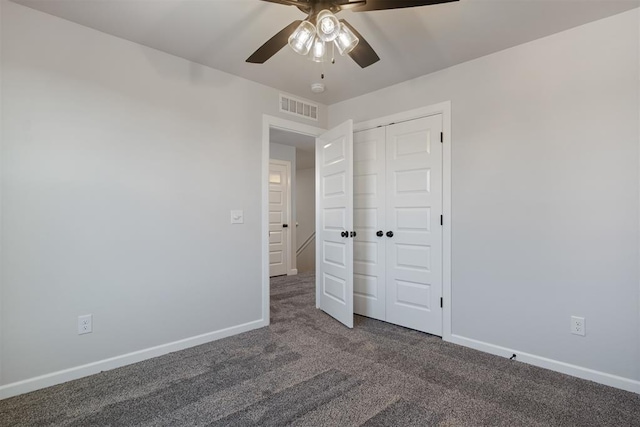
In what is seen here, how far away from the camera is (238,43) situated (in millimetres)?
2438

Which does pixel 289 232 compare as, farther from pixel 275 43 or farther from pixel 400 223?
pixel 275 43

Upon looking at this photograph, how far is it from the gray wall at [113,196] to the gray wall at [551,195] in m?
2.04

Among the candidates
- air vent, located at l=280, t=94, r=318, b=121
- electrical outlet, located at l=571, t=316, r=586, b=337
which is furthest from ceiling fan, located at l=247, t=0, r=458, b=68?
electrical outlet, located at l=571, t=316, r=586, b=337

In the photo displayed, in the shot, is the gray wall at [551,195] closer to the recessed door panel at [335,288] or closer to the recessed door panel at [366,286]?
the recessed door panel at [366,286]

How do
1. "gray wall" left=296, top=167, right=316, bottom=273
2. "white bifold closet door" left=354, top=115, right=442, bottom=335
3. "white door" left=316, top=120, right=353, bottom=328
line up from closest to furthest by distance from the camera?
"white bifold closet door" left=354, top=115, right=442, bottom=335 → "white door" left=316, top=120, right=353, bottom=328 → "gray wall" left=296, top=167, right=316, bottom=273

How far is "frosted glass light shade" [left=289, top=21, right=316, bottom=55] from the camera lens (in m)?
1.59

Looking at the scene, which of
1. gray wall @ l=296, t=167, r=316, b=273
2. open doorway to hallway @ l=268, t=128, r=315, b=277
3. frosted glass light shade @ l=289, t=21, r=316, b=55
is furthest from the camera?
gray wall @ l=296, t=167, r=316, b=273

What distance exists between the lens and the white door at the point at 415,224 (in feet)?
9.56

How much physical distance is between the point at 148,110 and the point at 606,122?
3335mm

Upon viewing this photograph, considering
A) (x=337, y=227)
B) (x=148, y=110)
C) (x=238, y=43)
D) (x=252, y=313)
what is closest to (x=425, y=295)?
(x=337, y=227)

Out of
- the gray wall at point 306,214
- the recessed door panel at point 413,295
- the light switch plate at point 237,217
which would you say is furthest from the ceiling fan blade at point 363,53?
the gray wall at point 306,214

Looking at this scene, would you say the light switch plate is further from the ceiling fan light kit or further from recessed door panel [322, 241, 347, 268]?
the ceiling fan light kit

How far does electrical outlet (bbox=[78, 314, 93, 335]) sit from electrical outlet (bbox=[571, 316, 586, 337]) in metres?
3.43

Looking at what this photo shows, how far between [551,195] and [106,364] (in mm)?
3494
